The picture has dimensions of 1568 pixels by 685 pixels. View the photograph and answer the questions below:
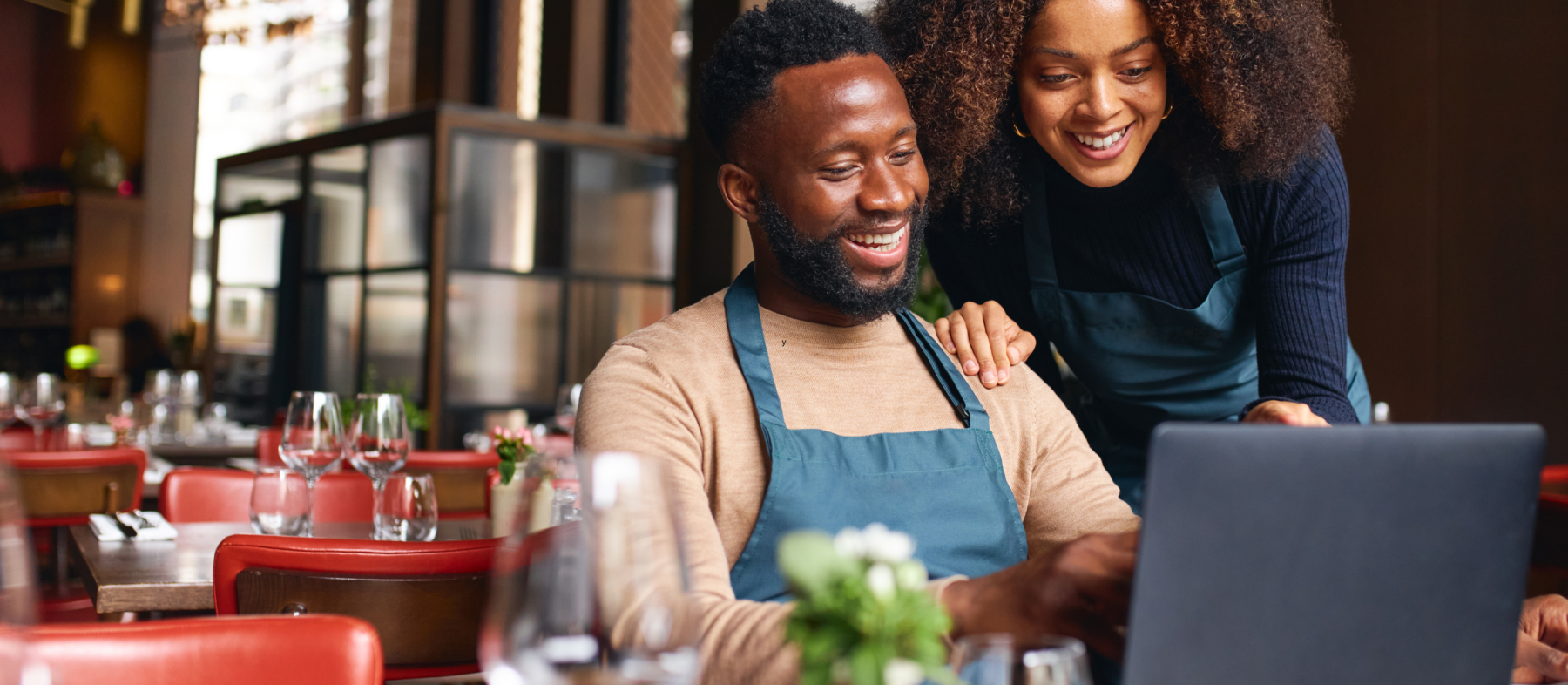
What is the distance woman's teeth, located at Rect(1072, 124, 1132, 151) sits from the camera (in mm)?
1472

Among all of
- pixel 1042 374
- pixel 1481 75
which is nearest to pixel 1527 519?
pixel 1042 374

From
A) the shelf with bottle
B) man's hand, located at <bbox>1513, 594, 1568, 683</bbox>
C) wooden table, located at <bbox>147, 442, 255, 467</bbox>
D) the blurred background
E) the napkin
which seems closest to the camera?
man's hand, located at <bbox>1513, 594, 1568, 683</bbox>

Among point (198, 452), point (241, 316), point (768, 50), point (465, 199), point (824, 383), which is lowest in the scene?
point (198, 452)

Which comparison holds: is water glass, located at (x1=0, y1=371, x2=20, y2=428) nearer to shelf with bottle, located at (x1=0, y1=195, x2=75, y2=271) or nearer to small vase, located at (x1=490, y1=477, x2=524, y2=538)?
small vase, located at (x1=490, y1=477, x2=524, y2=538)

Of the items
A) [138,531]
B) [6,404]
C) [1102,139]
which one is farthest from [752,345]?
[6,404]

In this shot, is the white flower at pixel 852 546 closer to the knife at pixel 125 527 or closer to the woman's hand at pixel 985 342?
the woman's hand at pixel 985 342

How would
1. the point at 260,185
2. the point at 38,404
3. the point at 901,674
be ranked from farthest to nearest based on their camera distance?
1. the point at 260,185
2. the point at 38,404
3. the point at 901,674

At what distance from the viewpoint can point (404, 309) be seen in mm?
5898

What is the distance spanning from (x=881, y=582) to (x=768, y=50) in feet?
3.14

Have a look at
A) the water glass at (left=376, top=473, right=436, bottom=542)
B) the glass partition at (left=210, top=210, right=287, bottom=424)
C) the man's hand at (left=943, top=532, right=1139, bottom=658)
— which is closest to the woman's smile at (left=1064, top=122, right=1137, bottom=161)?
the man's hand at (left=943, top=532, right=1139, bottom=658)

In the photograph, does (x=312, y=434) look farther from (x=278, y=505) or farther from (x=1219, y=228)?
(x=1219, y=228)

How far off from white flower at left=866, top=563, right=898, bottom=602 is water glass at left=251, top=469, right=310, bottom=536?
1719mm

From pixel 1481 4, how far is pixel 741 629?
12.2 ft

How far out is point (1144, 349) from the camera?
67.2 inches
